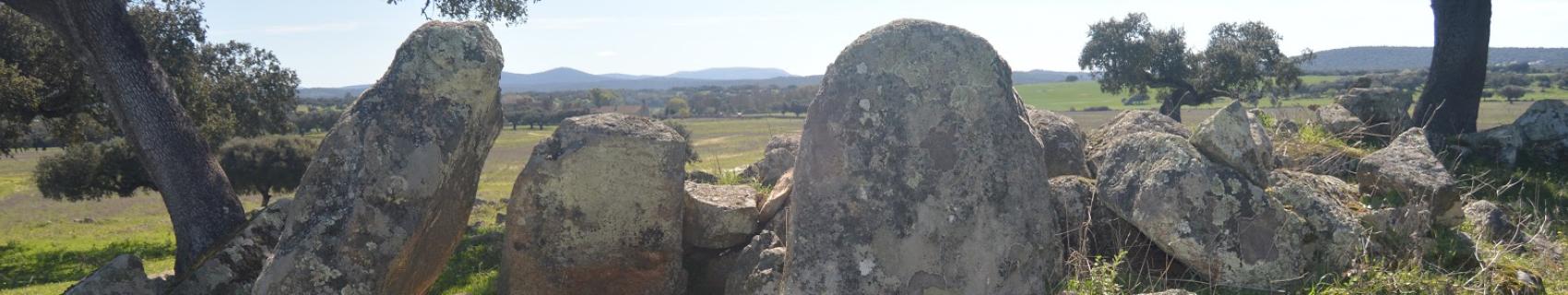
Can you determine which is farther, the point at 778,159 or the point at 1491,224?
the point at 778,159

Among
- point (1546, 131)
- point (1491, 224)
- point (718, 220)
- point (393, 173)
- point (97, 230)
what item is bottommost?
point (97, 230)

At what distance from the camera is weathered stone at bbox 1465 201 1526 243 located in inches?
293

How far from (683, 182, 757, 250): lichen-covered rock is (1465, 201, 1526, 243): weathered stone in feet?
19.1

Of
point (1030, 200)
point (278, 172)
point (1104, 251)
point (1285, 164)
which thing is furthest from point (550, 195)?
point (278, 172)

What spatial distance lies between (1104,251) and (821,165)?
267 centimetres

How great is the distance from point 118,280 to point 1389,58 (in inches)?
6048

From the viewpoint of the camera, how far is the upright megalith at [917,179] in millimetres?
5441

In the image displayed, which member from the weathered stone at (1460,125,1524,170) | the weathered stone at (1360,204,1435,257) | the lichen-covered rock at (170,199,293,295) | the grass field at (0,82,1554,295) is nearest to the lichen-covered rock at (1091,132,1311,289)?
the weathered stone at (1360,204,1435,257)

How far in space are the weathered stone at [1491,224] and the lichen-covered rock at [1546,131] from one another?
19.8 feet

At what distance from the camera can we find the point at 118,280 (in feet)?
25.3

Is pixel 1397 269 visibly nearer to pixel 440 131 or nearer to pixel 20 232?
pixel 440 131

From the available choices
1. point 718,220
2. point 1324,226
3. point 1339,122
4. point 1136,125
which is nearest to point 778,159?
point 718,220

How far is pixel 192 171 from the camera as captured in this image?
11.2 meters

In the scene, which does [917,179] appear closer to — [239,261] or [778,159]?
[778,159]
